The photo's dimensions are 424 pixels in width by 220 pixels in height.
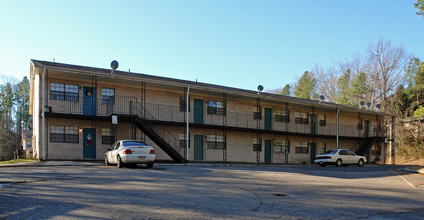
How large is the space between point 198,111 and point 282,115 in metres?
8.58

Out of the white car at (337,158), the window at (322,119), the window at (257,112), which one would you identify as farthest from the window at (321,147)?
the window at (257,112)

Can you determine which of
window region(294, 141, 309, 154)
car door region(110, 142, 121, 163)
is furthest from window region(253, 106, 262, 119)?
car door region(110, 142, 121, 163)

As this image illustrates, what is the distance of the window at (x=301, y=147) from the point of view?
1268 inches

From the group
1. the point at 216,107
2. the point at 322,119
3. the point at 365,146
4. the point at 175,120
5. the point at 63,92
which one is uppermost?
the point at 63,92

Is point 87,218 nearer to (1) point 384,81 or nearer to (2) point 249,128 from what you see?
(2) point 249,128

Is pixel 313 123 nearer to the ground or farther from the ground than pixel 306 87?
nearer to the ground

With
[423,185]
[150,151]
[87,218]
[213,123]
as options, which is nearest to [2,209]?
[87,218]

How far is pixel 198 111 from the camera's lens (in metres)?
26.4

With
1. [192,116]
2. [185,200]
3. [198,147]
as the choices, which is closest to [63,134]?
[192,116]

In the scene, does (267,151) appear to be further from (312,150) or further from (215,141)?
(312,150)

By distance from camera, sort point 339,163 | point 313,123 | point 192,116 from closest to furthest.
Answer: point 192,116
point 339,163
point 313,123

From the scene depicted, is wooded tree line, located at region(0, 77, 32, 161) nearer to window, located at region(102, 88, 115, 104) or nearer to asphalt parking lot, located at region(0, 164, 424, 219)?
window, located at region(102, 88, 115, 104)

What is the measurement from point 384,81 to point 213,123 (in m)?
33.8

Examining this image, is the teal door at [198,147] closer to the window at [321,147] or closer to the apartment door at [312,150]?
the apartment door at [312,150]
